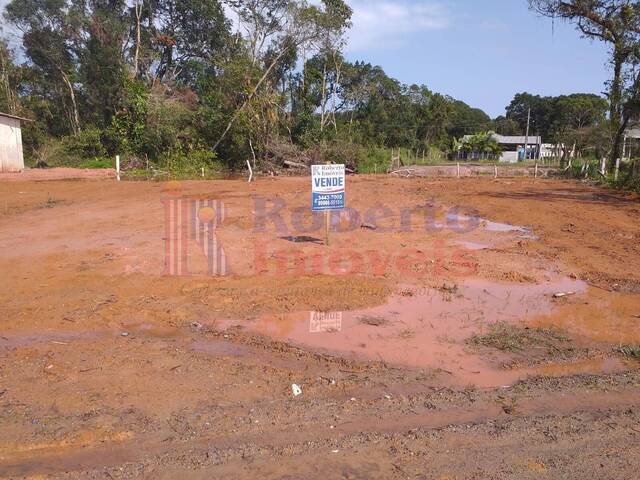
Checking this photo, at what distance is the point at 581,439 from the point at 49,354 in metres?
4.42

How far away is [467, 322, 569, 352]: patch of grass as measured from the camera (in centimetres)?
513

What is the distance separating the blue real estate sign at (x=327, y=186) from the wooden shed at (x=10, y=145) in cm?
2238

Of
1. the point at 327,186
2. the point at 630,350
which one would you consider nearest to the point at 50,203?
the point at 327,186

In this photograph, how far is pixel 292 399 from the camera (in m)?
3.97

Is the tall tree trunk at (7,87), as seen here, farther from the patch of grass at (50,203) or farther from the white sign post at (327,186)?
the white sign post at (327,186)

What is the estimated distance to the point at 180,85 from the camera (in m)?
39.9

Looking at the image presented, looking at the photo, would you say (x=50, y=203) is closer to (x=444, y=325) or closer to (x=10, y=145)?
(x=10, y=145)

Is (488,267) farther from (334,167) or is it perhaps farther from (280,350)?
(280,350)

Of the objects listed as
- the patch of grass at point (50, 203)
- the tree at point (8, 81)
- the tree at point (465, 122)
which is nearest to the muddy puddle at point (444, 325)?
the patch of grass at point (50, 203)

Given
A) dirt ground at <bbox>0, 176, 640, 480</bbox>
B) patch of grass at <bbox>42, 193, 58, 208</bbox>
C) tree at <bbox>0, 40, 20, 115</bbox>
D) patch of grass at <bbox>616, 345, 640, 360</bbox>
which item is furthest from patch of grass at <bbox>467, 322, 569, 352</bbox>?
tree at <bbox>0, 40, 20, 115</bbox>

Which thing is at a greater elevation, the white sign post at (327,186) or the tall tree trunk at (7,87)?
the tall tree trunk at (7,87)

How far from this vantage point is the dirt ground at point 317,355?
10.6ft

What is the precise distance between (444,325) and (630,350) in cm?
179

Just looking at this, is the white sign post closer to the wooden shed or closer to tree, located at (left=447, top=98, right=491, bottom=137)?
the wooden shed
